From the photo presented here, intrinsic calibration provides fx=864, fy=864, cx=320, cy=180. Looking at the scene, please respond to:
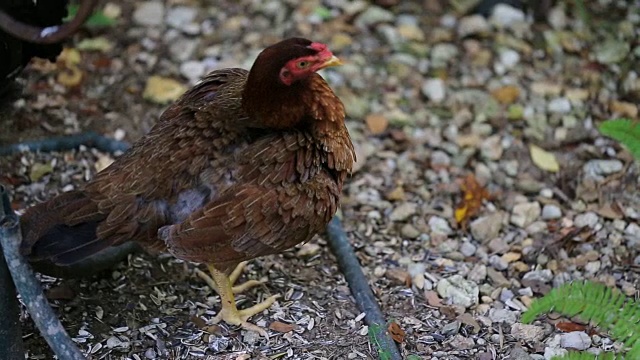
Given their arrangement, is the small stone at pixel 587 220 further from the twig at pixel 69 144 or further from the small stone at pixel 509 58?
the twig at pixel 69 144

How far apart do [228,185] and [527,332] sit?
1311mm

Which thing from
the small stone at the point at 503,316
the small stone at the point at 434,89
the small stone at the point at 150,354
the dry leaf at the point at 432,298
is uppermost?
the small stone at the point at 434,89

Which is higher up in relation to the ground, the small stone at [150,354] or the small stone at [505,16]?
the small stone at [505,16]

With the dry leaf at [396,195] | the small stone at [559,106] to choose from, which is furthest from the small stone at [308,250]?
the small stone at [559,106]

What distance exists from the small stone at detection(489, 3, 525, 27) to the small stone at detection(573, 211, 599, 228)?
1.55 m

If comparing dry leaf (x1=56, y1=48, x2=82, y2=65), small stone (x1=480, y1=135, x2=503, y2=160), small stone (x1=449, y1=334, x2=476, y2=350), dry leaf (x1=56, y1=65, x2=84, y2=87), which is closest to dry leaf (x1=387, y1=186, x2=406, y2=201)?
small stone (x1=480, y1=135, x2=503, y2=160)

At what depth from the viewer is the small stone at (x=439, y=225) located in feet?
13.1

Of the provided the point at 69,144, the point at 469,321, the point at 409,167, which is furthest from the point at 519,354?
the point at 69,144

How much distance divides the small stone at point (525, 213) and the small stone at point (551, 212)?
1.0 inches

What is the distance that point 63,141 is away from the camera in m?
4.18

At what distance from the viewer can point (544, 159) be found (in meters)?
4.36

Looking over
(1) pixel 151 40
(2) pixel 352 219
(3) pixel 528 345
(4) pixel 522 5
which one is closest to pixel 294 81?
(2) pixel 352 219

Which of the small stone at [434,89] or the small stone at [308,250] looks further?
the small stone at [434,89]

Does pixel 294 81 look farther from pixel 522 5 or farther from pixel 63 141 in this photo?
pixel 522 5
